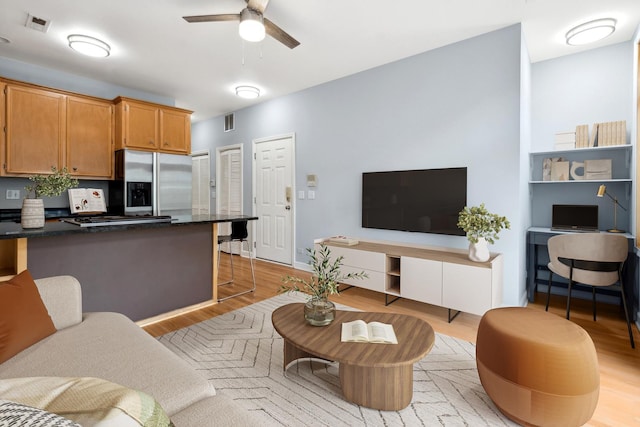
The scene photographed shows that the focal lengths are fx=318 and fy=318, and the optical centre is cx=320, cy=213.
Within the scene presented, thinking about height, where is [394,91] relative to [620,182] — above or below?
above

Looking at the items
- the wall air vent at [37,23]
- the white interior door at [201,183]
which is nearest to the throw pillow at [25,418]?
the wall air vent at [37,23]

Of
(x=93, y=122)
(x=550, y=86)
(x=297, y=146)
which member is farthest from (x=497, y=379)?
(x=93, y=122)

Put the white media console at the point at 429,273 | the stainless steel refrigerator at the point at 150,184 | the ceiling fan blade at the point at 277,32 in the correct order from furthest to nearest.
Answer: the stainless steel refrigerator at the point at 150,184, the white media console at the point at 429,273, the ceiling fan blade at the point at 277,32

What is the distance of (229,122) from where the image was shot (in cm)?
605

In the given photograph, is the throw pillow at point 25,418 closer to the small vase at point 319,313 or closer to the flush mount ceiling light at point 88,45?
the small vase at point 319,313

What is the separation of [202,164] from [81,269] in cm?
450

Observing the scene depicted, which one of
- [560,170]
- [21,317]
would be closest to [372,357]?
[21,317]

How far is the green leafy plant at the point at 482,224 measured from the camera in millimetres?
2902

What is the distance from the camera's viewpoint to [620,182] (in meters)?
3.33

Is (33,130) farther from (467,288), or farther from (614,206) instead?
(614,206)

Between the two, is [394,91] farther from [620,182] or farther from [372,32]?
[620,182]

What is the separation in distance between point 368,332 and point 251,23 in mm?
2336

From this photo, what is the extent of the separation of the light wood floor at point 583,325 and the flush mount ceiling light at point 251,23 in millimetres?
2513

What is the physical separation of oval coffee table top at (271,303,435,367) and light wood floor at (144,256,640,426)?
3.19 feet
